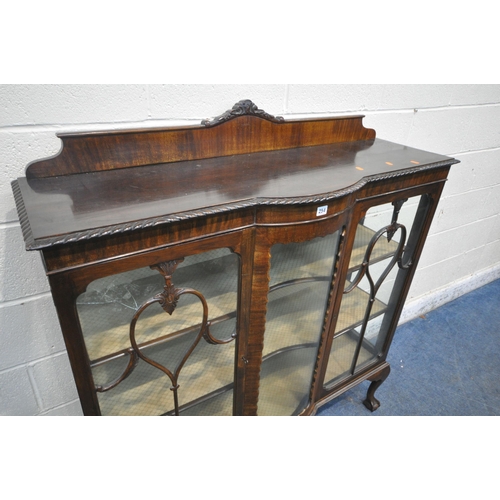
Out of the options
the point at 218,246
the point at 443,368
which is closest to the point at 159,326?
the point at 218,246

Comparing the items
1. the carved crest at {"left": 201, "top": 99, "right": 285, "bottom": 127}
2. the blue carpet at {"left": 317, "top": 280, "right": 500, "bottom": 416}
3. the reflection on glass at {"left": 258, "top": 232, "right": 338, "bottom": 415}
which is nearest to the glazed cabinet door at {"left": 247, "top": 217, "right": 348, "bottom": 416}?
the reflection on glass at {"left": 258, "top": 232, "right": 338, "bottom": 415}

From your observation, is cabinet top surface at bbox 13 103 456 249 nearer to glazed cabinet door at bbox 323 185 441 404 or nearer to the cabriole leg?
glazed cabinet door at bbox 323 185 441 404

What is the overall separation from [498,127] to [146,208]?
1.67 meters

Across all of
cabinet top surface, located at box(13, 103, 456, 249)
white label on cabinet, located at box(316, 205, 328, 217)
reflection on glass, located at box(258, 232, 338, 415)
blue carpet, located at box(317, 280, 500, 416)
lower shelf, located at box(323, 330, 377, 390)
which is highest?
cabinet top surface, located at box(13, 103, 456, 249)

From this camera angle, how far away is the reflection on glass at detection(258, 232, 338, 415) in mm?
815

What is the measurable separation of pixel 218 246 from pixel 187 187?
4.9 inches

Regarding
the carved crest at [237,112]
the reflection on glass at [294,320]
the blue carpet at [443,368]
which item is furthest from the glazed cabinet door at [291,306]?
the blue carpet at [443,368]

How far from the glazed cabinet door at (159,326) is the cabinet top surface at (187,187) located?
7 centimetres

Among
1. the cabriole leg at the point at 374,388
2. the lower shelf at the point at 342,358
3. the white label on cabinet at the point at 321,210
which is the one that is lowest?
the cabriole leg at the point at 374,388

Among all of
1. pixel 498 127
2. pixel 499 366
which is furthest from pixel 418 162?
pixel 499 366

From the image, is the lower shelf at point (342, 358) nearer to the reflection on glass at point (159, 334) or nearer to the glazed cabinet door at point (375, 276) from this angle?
the glazed cabinet door at point (375, 276)

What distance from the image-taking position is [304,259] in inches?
33.2

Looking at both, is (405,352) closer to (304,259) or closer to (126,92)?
(304,259)

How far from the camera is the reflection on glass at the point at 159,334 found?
0.62 metres
